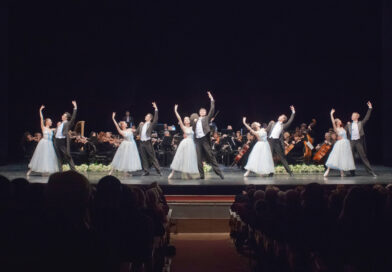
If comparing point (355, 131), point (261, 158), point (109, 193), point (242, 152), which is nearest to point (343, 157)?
point (355, 131)

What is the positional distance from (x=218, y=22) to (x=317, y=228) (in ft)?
44.1

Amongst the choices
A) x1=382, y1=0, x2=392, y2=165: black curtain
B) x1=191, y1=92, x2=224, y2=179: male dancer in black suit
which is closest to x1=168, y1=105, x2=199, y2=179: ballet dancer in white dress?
x1=191, y1=92, x2=224, y2=179: male dancer in black suit

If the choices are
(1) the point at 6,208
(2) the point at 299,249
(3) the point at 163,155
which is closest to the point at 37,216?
(1) the point at 6,208

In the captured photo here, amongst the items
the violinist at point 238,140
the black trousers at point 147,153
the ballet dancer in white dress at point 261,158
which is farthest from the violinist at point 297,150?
the black trousers at point 147,153

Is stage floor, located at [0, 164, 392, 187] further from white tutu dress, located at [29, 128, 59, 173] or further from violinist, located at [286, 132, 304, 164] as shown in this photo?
violinist, located at [286, 132, 304, 164]

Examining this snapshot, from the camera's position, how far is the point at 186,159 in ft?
36.0

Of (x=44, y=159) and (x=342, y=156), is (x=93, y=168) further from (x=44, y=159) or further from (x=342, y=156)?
(x=342, y=156)

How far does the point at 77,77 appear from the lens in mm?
17344

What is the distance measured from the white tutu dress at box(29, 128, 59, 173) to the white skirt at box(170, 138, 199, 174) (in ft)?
10.7

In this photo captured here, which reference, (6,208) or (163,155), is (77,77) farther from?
(6,208)

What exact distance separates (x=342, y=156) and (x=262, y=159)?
2.12m

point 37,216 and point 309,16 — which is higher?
point 309,16

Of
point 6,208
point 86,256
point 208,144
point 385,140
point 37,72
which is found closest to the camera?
point 86,256

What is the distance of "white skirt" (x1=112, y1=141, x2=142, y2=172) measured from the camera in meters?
11.6
